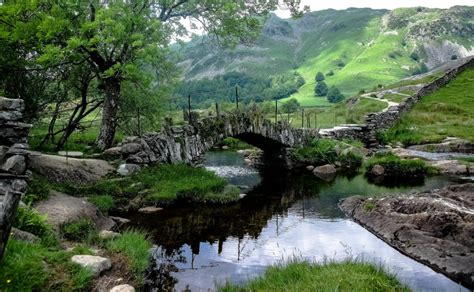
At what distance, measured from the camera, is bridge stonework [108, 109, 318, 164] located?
922 inches

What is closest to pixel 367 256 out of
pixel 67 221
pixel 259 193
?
Result: pixel 67 221

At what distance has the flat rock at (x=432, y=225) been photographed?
44.9 ft

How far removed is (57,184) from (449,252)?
1552cm

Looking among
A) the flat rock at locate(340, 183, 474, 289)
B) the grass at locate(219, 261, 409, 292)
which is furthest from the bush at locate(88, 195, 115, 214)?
the flat rock at locate(340, 183, 474, 289)

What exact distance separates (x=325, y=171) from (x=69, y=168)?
19.6m

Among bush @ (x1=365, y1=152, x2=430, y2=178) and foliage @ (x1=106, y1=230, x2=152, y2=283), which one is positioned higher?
foliage @ (x1=106, y1=230, x2=152, y2=283)

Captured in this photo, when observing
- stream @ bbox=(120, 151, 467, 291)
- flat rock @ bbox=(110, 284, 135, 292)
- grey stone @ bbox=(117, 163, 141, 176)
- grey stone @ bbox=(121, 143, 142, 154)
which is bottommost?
stream @ bbox=(120, 151, 467, 291)

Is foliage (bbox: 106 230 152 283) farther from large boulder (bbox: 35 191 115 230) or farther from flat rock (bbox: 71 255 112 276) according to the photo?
large boulder (bbox: 35 191 115 230)

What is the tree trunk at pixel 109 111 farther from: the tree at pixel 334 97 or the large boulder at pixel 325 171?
the tree at pixel 334 97

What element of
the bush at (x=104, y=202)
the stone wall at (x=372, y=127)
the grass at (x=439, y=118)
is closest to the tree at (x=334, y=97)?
the grass at (x=439, y=118)

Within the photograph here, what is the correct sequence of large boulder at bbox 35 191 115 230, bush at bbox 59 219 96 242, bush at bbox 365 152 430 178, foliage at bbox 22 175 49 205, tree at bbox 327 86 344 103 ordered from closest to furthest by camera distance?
bush at bbox 59 219 96 242
large boulder at bbox 35 191 115 230
foliage at bbox 22 175 49 205
bush at bbox 365 152 430 178
tree at bbox 327 86 344 103

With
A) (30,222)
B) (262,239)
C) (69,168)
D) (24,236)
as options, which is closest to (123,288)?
(24,236)

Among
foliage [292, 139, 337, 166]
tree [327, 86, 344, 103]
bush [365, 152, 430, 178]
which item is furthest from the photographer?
tree [327, 86, 344, 103]

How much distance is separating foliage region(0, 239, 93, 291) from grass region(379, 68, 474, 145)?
40.2m
